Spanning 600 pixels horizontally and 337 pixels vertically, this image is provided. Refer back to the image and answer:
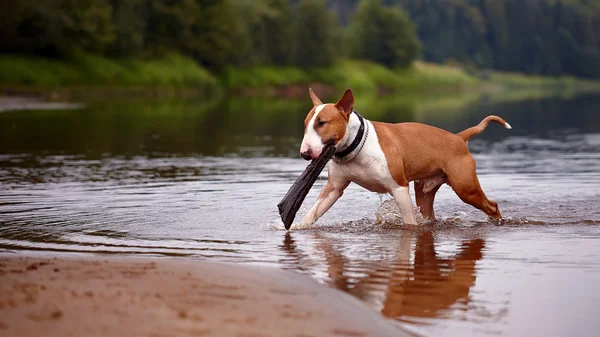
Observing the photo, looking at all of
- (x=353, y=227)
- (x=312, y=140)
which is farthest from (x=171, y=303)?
(x=353, y=227)

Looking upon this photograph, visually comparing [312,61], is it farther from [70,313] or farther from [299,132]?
[70,313]

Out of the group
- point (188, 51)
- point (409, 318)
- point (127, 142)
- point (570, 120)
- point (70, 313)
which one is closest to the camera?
point (70, 313)

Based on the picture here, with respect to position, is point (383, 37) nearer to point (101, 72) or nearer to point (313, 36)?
point (313, 36)

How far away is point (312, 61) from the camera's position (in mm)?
80250

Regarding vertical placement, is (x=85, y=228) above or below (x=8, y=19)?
below

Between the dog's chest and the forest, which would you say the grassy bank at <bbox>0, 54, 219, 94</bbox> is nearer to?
the forest

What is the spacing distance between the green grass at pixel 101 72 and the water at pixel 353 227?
87.3ft

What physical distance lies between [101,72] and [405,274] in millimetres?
46492

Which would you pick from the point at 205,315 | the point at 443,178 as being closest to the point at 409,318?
the point at 205,315

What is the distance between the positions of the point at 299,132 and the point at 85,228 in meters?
15.4

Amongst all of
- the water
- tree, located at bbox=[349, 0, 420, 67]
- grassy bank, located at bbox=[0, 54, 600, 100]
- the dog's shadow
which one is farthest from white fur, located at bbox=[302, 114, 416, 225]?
tree, located at bbox=[349, 0, 420, 67]

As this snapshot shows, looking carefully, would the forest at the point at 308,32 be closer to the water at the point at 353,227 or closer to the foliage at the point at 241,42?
the foliage at the point at 241,42

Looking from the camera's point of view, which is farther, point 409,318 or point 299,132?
point 299,132

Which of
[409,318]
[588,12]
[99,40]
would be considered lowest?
[409,318]
